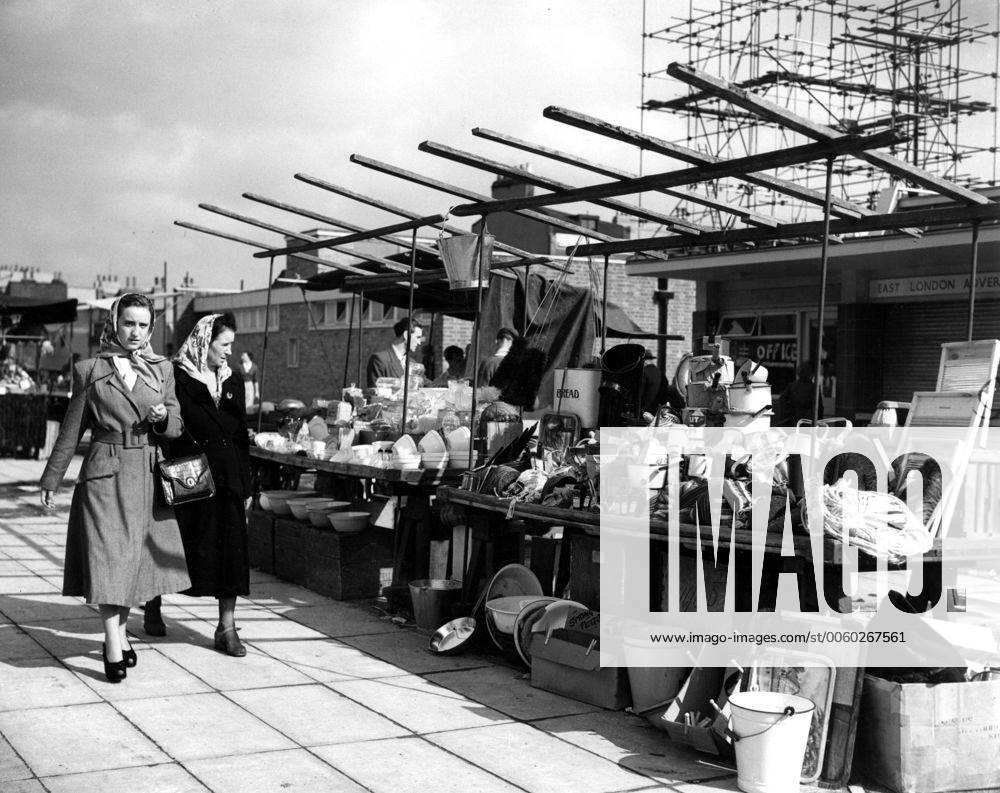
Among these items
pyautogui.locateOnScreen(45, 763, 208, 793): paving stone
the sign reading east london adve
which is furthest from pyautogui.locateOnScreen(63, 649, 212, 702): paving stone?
the sign reading east london adve

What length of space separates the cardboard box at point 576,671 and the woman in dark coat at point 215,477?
165 centimetres

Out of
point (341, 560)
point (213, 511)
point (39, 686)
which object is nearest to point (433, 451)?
point (341, 560)

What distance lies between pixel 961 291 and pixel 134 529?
1276 cm

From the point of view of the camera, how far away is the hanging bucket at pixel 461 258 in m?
7.73

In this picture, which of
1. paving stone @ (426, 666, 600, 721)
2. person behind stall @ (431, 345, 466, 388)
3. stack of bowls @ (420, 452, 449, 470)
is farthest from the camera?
person behind stall @ (431, 345, 466, 388)

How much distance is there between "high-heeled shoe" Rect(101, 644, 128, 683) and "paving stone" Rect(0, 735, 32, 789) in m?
0.90

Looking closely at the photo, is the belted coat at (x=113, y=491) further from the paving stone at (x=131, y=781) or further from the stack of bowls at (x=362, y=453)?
the stack of bowls at (x=362, y=453)

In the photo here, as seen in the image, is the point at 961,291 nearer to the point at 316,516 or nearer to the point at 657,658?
the point at 316,516

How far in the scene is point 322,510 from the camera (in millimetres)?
7598

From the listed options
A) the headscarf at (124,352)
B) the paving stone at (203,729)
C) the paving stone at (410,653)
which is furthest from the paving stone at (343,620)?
the headscarf at (124,352)

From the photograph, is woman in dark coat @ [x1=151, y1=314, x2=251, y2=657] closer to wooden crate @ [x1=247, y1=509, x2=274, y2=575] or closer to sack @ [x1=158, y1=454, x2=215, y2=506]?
sack @ [x1=158, y1=454, x2=215, y2=506]

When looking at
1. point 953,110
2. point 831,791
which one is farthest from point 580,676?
point 953,110

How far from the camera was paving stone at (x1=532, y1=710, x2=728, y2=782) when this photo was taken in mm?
4164

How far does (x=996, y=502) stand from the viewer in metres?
4.95
